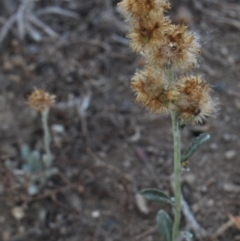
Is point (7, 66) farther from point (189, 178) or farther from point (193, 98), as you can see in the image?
point (193, 98)

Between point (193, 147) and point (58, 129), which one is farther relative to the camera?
point (58, 129)

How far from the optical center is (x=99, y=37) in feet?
11.0

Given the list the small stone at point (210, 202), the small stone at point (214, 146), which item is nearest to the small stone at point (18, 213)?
the small stone at point (210, 202)

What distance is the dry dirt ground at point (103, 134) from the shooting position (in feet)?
8.39

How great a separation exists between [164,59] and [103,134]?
129 cm

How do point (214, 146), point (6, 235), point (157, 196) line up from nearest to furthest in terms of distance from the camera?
point (157, 196), point (6, 235), point (214, 146)

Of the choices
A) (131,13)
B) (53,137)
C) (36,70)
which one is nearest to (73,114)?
(53,137)

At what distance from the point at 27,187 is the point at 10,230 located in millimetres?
216

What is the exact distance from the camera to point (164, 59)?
163 cm

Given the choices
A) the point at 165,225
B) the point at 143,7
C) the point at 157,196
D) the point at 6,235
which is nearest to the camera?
the point at 143,7

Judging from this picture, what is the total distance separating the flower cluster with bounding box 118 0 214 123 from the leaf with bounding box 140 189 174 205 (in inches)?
17.5

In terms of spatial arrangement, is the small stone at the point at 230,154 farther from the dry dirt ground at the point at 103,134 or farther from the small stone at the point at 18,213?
the small stone at the point at 18,213

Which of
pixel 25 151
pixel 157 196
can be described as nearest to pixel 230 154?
pixel 157 196

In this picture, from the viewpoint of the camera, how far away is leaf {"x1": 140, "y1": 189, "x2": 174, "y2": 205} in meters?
2.06
